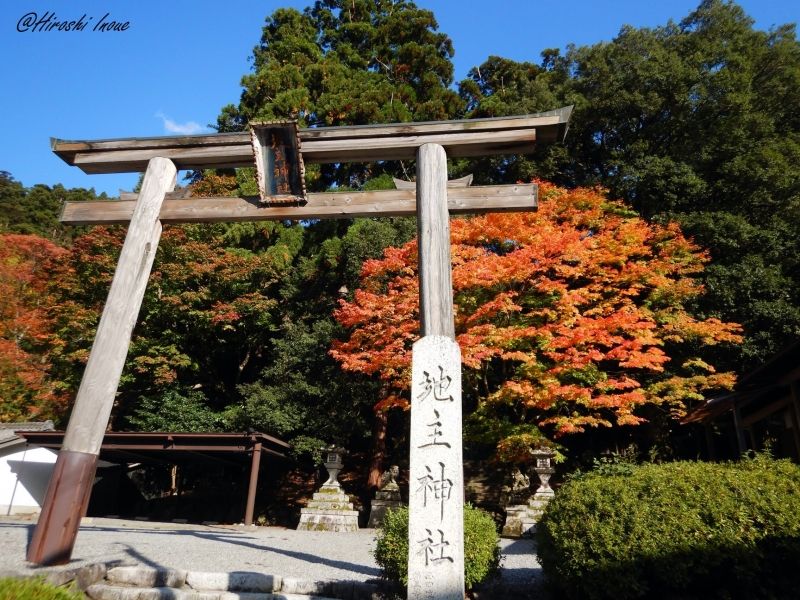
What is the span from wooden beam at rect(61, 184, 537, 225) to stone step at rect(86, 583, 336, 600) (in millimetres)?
3842

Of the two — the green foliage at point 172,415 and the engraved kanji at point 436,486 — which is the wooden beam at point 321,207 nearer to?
the engraved kanji at point 436,486

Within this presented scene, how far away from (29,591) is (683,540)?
4.87 meters

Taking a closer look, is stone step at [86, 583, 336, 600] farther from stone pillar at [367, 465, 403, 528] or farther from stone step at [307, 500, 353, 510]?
stone pillar at [367, 465, 403, 528]

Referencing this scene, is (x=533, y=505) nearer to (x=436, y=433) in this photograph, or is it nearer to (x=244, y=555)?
(x=244, y=555)

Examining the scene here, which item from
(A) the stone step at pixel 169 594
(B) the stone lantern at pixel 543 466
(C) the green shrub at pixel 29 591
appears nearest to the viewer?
(C) the green shrub at pixel 29 591

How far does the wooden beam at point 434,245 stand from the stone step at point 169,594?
296 cm

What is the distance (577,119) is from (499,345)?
11.5 meters

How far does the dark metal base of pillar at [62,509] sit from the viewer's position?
4555 millimetres

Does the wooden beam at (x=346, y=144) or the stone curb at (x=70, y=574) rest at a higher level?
the wooden beam at (x=346, y=144)

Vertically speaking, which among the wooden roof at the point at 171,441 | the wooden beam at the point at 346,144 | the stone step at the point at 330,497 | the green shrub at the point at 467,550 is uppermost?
the wooden beam at the point at 346,144

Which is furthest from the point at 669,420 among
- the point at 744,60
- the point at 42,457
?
the point at 42,457

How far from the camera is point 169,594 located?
4781 millimetres

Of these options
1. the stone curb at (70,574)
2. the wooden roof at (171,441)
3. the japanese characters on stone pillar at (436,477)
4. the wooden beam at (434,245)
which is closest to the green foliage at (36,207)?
the wooden roof at (171,441)

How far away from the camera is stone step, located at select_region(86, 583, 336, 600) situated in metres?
4.71
